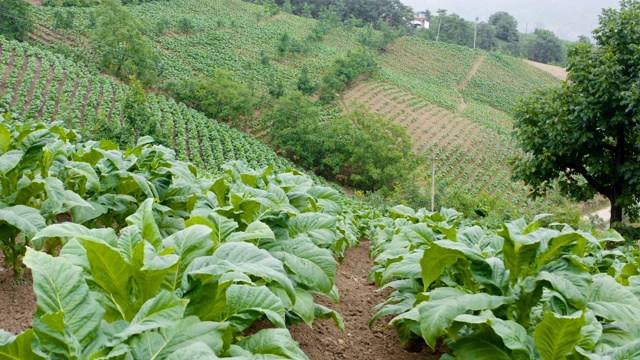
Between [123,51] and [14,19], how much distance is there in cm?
951

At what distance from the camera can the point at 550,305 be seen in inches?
84.9

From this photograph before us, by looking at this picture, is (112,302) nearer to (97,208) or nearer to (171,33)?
(97,208)

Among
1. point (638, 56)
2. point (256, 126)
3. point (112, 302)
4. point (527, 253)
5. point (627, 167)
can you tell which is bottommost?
point (256, 126)

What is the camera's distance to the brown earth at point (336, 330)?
252cm

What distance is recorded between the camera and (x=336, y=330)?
329cm

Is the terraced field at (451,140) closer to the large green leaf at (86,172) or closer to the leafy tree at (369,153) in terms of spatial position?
the leafy tree at (369,153)

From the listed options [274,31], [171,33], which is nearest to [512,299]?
[171,33]

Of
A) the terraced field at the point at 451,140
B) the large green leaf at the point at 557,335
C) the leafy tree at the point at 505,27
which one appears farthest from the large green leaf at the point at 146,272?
the leafy tree at the point at 505,27

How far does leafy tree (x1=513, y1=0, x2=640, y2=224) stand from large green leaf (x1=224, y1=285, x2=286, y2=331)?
1144 cm

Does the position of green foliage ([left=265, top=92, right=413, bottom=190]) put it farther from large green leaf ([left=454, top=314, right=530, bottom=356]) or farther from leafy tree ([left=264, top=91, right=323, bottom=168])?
large green leaf ([left=454, top=314, right=530, bottom=356])

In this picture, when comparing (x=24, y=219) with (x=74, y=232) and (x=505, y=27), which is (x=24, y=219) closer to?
(x=74, y=232)

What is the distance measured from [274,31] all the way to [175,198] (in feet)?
218

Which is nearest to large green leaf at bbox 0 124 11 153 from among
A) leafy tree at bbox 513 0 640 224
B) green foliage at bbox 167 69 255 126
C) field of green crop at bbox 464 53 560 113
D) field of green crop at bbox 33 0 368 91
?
leafy tree at bbox 513 0 640 224

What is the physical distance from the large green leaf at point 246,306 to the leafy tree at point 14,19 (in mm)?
47930
